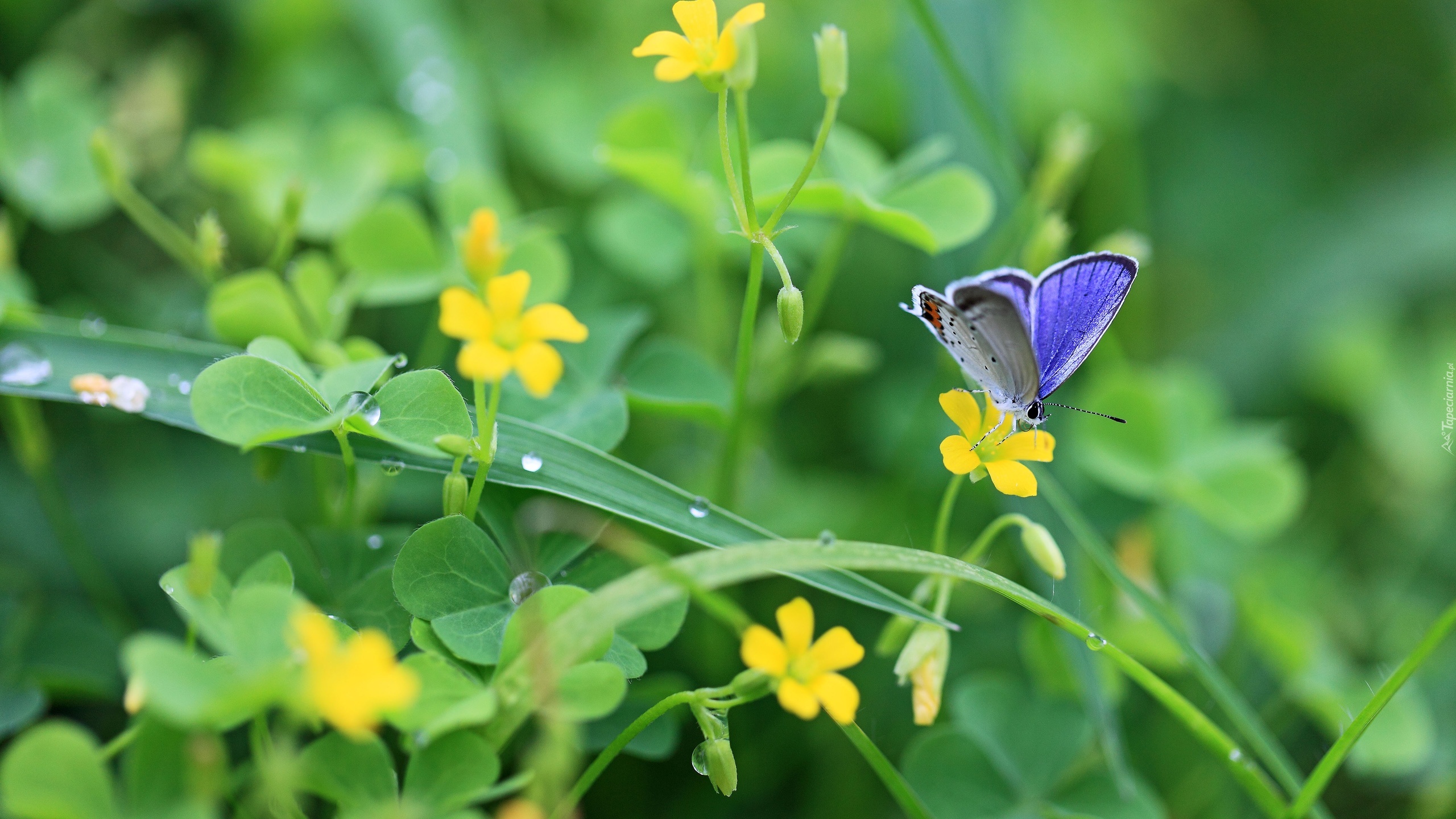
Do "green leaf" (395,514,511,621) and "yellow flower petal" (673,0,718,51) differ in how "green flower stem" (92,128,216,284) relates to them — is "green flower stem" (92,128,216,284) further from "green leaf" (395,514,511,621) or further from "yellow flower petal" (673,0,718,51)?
"yellow flower petal" (673,0,718,51)

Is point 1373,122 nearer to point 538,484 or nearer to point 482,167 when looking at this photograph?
point 482,167

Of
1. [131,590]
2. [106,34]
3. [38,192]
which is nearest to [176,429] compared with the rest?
[131,590]

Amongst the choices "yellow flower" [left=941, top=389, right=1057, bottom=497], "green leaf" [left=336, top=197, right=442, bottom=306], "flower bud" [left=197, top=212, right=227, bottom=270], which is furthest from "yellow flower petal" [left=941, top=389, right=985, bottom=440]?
"flower bud" [left=197, top=212, right=227, bottom=270]

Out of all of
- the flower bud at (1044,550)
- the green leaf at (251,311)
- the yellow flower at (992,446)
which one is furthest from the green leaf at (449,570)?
the flower bud at (1044,550)

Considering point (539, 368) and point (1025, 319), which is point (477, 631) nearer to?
point (539, 368)

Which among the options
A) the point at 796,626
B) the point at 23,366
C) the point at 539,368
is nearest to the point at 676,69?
the point at 539,368

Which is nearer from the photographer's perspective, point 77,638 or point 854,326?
point 77,638
